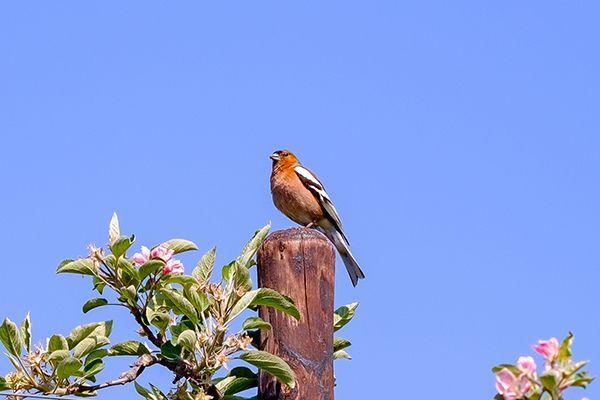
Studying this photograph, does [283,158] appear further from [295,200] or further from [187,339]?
[187,339]

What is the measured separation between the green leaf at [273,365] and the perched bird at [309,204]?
15.8ft

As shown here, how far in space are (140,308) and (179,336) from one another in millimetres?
451

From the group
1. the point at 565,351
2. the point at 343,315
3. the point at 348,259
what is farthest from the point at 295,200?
the point at 565,351

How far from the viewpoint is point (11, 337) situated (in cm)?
496

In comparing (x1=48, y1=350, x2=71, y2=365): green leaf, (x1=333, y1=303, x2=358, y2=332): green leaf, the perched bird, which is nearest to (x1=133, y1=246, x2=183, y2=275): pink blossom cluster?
(x1=48, y1=350, x2=71, y2=365): green leaf

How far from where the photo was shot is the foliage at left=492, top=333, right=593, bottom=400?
2.82m

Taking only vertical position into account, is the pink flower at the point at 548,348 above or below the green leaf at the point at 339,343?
below

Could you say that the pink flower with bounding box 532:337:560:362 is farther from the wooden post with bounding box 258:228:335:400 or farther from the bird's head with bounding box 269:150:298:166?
the bird's head with bounding box 269:150:298:166

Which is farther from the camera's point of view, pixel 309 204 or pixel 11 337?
pixel 309 204

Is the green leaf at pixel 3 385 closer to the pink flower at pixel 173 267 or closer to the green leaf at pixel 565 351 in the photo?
the pink flower at pixel 173 267

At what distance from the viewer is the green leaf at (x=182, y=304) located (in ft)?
16.6

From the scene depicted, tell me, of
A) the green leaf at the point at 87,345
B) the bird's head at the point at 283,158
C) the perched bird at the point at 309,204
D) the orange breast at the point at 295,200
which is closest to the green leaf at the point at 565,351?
the green leaf at the point at 87,345

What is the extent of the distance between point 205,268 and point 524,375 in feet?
9.07

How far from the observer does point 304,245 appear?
5227 millimetres
